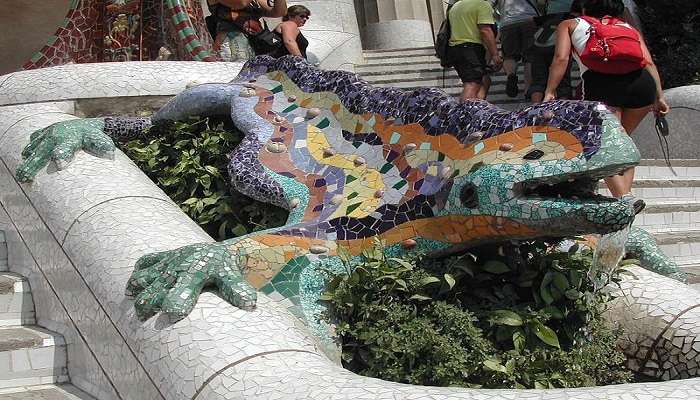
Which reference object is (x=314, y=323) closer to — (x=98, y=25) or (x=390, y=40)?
(x=98, y=25)

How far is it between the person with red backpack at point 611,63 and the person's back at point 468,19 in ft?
10.3

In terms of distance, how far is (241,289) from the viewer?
3.52 meters

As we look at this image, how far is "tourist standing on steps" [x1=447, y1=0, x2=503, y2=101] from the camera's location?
885 cm

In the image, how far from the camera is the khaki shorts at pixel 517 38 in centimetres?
971

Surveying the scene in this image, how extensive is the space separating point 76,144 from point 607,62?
3.12 meters

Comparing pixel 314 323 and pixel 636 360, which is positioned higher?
pixel 314 323

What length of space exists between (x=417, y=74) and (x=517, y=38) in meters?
2.40

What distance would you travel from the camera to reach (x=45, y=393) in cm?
413

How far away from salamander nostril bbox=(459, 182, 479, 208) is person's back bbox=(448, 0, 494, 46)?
544 centimetres

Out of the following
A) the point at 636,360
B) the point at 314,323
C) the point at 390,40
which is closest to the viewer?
the point at 314,323

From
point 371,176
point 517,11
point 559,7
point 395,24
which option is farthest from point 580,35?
point 395,24

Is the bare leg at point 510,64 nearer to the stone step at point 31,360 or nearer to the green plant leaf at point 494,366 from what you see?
the stone step at point 31,360

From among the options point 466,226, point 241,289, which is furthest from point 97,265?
point 466,226

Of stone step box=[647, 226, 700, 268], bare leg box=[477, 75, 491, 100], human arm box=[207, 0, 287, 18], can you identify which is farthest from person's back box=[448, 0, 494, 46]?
stone step box=[647, 226, 700, 268]
